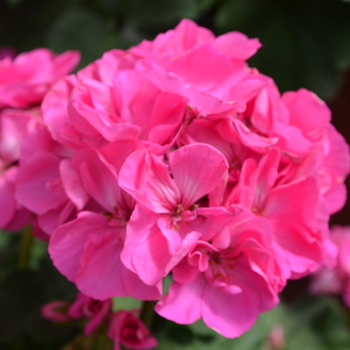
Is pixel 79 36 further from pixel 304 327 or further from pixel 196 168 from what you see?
pixel 304 327

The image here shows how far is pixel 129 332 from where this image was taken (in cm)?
53

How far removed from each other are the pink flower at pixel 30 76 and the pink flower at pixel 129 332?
372mm

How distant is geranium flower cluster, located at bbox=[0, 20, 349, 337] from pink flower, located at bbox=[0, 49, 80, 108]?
0.19 metres

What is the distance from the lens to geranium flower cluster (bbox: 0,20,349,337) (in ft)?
1.42

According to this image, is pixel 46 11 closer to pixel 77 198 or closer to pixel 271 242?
pixel 77 198

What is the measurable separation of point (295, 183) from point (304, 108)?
11 cm

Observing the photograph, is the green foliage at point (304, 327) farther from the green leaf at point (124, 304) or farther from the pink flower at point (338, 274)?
the green leaf at point (124, 304)

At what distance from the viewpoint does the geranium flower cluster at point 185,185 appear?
0.43 meters

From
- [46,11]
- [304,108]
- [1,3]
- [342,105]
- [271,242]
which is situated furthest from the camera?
[1,3]

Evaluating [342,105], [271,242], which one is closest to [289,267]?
[271,242]

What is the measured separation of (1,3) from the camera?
4.79 ft

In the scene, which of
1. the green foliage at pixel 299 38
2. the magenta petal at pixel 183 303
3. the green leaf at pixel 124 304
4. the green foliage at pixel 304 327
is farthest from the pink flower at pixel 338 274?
the magenta petal at pixel 183 303

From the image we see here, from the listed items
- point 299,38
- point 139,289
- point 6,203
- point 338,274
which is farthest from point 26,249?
point 338,274

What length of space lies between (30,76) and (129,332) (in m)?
0.45
